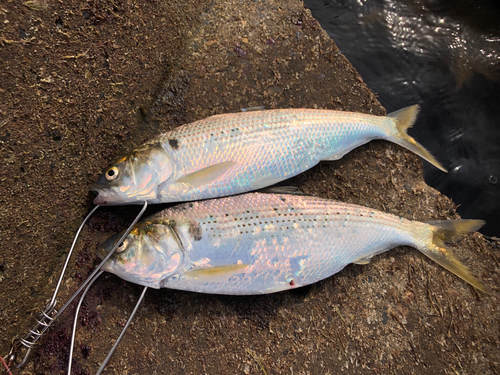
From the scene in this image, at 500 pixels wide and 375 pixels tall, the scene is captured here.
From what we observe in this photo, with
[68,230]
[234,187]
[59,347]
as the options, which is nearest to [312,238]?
[234,187]

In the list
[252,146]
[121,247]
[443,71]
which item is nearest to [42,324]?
[121,247]

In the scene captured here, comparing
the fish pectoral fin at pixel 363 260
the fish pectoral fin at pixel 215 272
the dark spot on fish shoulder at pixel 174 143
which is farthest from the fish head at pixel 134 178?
the fish pectoral fin at pixel 363 260

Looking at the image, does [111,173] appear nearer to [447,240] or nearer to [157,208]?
[157,208]

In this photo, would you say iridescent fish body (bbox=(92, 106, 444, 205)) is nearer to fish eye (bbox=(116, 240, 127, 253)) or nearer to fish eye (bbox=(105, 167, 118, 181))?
fish eye (bbox=(105, 167, 118, 181))

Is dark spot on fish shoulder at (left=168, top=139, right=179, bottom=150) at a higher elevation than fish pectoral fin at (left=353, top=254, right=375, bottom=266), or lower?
higher

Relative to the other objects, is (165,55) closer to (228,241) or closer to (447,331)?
(228,241)

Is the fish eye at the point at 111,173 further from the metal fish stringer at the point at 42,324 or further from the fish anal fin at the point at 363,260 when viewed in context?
the fish anal fin at the point at 363,260

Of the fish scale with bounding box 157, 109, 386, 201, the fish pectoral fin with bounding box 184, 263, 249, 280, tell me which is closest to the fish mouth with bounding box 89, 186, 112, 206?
the fish scale with bounding box 157, 109, 386, 201
